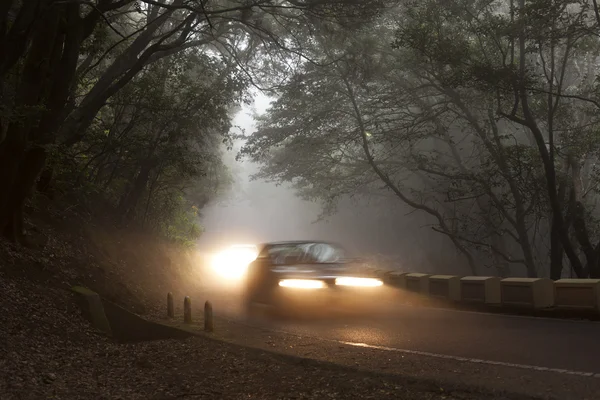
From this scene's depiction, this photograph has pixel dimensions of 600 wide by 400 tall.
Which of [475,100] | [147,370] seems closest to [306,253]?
[147,370]

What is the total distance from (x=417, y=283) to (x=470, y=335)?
4842 millimetres

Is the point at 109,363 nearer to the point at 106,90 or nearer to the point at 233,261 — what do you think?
the point at 106,90

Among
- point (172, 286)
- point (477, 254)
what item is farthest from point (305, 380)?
point (477, 254)

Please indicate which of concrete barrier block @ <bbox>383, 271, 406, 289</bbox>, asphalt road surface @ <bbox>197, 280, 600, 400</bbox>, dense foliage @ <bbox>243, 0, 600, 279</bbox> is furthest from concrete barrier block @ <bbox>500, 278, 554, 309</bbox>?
dense foliage @ <bbox>243, 0, 600, 279</bbox>

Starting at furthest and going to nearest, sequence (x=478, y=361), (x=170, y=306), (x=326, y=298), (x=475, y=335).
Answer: (x=170, y=306) < (x=326, y=298) < (x=475, y=335) < (x=478, y=361)

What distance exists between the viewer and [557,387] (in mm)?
5176

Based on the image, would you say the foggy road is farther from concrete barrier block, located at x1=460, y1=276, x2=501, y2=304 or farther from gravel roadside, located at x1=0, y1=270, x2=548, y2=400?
gravel roadside, located at x1=0, y1=270, x2=548, y2=400

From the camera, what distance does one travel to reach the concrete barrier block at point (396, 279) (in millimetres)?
13402

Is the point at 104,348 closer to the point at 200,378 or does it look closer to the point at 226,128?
the point at 200,378

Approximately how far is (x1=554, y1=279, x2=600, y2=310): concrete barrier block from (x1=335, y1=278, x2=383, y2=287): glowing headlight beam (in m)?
3.28

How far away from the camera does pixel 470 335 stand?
8133mm

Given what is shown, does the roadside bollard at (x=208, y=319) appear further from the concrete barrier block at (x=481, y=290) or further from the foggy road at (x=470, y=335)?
the concrete barrier block at (x=481, y=290)

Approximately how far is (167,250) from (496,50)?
515 inches

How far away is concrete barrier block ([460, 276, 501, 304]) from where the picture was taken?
11.0 metres
